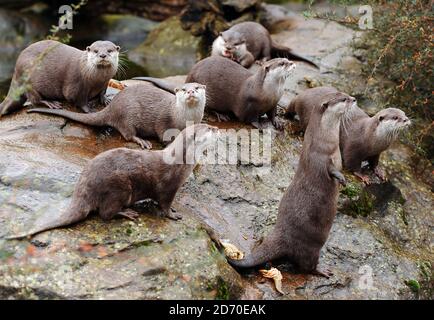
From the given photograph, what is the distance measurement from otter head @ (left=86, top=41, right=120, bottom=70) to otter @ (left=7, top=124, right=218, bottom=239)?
132 cm

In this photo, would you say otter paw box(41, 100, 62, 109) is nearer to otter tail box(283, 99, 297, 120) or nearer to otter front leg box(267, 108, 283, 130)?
otter front leg box(267, 108, 283, 130)

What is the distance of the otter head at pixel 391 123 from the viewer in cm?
507

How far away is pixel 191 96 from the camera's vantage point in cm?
468

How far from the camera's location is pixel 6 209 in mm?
3670

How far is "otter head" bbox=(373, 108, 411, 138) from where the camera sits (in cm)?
507

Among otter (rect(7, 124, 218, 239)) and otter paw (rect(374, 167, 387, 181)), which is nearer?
otter (rect(7, 124, 218, 239))

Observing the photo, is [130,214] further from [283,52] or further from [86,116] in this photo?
[283,52]

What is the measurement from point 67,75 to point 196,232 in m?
1.93

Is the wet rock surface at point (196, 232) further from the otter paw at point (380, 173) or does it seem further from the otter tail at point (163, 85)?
the otter tail at point (163, 85)

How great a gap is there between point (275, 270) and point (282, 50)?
3923mm

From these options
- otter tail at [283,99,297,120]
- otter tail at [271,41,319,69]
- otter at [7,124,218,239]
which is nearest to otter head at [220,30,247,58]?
otter tail at [271,41,319,69]

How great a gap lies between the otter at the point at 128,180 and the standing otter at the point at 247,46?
316 centimetres
